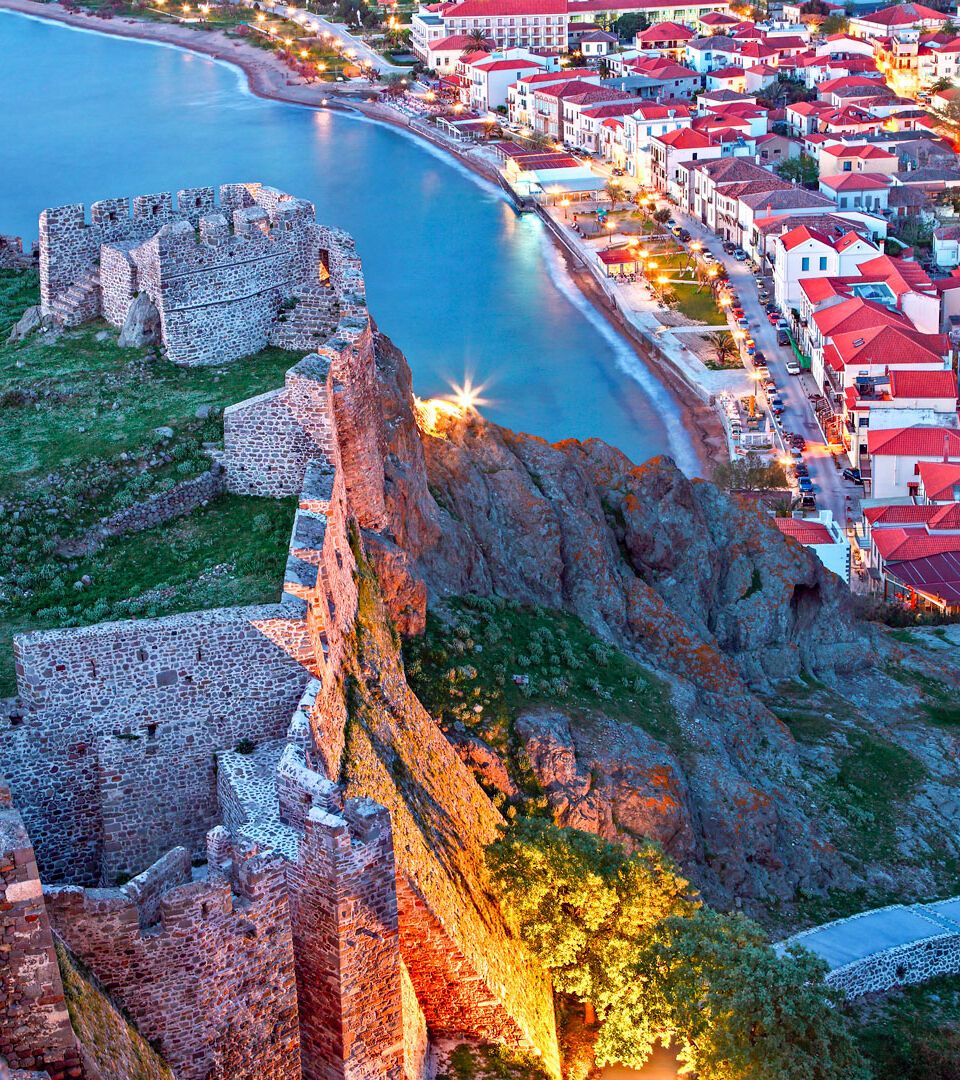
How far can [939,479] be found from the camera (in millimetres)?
48188

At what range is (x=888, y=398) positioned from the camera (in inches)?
2045

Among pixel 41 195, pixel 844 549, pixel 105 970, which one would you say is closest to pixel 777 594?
pixel 844 549

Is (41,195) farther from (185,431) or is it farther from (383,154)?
(185,431)

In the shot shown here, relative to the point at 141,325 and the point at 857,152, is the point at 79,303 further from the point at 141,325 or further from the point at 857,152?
the point at 857,152

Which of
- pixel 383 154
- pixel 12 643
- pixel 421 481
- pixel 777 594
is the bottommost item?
pixel 383 154

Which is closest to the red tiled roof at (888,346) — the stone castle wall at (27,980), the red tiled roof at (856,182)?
the red tiled roof at (856,182)

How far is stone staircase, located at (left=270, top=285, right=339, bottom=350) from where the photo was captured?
66.3ft

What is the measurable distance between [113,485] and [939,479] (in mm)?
35924

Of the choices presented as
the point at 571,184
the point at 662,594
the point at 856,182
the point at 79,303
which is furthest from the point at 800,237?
the point at 79,303

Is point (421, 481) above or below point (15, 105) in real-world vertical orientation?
above

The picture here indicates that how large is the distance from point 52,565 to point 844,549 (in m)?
29.7

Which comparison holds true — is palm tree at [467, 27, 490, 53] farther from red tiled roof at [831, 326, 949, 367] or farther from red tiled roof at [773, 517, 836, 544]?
red tiled roof at [773, 517, 836, 544]

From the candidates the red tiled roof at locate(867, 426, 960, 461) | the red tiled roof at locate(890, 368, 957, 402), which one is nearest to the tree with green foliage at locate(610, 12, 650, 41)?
the red tiled roof at locate(890, 368, 957, 402)

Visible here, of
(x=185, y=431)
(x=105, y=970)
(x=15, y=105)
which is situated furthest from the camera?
(x=15, y=105)
